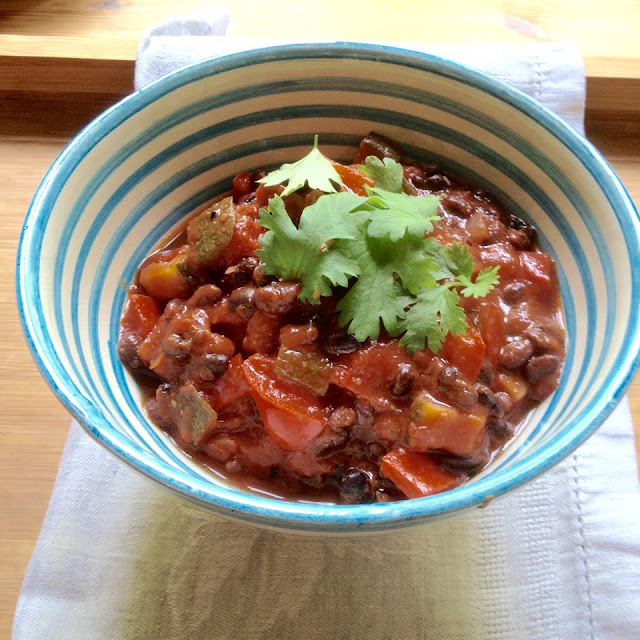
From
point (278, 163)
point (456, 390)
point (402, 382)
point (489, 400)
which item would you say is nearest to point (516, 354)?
point (489, 400)

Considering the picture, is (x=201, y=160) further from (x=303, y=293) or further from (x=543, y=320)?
(x=543, y=320)

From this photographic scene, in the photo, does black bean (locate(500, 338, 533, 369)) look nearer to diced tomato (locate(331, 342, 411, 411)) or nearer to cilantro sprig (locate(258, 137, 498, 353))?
cilantro sprig (locate(258, 137, 498, 353))

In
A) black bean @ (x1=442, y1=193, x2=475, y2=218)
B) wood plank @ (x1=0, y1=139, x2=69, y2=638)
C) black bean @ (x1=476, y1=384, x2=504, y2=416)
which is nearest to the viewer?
black bean @ (x1=476, y1=384, x2=504, y2=416)

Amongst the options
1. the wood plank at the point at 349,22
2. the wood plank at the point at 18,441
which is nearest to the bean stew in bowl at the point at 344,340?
the wood plank at the point at 18,441

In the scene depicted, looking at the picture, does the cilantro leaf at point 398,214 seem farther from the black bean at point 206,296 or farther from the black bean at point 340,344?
the black bean at point 206,296

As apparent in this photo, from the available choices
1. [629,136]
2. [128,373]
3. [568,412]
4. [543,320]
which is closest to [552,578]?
[568,412]

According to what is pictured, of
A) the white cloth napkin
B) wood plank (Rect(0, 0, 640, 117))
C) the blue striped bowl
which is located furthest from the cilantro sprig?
wood plank (Rect(0, 0, 640, 117))
